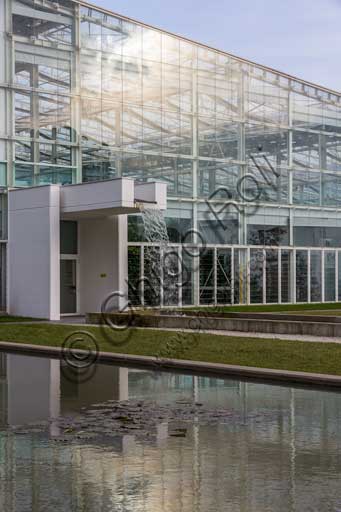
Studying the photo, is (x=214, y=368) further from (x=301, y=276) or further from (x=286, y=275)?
(x=301, y=276)

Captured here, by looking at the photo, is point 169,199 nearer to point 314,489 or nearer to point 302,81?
point 302,81

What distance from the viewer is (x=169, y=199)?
37.1 metres

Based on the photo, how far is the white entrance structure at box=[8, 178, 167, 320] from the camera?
31.6 metres

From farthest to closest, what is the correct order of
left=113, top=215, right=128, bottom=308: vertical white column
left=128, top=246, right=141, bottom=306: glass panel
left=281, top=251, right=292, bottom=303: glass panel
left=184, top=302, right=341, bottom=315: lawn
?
left=281, top=251, right=292, bottom=303: glass panel
left=128, top=246, right=141, bottom=306: glass panel
left=113, top=215, right=128, bottom=308: vertical white column
left=184, top=302, right=341, bottom=315: lawn

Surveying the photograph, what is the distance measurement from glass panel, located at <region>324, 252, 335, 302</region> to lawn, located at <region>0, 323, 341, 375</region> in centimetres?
1880

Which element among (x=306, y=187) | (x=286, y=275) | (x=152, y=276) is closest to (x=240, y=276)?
(x=286, y=275)

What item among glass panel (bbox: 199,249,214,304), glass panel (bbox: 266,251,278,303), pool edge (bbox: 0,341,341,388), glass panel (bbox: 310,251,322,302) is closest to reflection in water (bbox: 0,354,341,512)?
pool edge (bbox: 0,341,341,388)

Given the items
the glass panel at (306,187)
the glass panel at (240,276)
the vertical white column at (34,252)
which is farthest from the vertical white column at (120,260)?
the glass panel at (306,187)

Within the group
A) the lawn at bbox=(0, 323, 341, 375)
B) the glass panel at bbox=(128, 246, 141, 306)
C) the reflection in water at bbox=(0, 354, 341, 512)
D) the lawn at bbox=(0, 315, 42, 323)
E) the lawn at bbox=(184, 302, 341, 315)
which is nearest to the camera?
the reflection in water at bbox=(0, 354, 341, 512)

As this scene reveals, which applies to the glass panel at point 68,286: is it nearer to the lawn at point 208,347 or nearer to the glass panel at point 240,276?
the glass panel at point 240,276

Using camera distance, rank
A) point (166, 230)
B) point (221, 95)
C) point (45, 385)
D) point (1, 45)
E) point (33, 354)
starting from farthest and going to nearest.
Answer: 1. point (221, 95)
2. point (166, 230)
3. point (1, 45)
4. point (33, 354)
5. point (45, 385)

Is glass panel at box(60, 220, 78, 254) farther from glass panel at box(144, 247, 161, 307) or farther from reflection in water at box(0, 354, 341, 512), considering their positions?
reflection in water at box(0, 354, 341, 512)

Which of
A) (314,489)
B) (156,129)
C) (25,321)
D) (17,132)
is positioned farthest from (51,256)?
(314,489)

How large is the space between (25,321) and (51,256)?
2.89 metres
